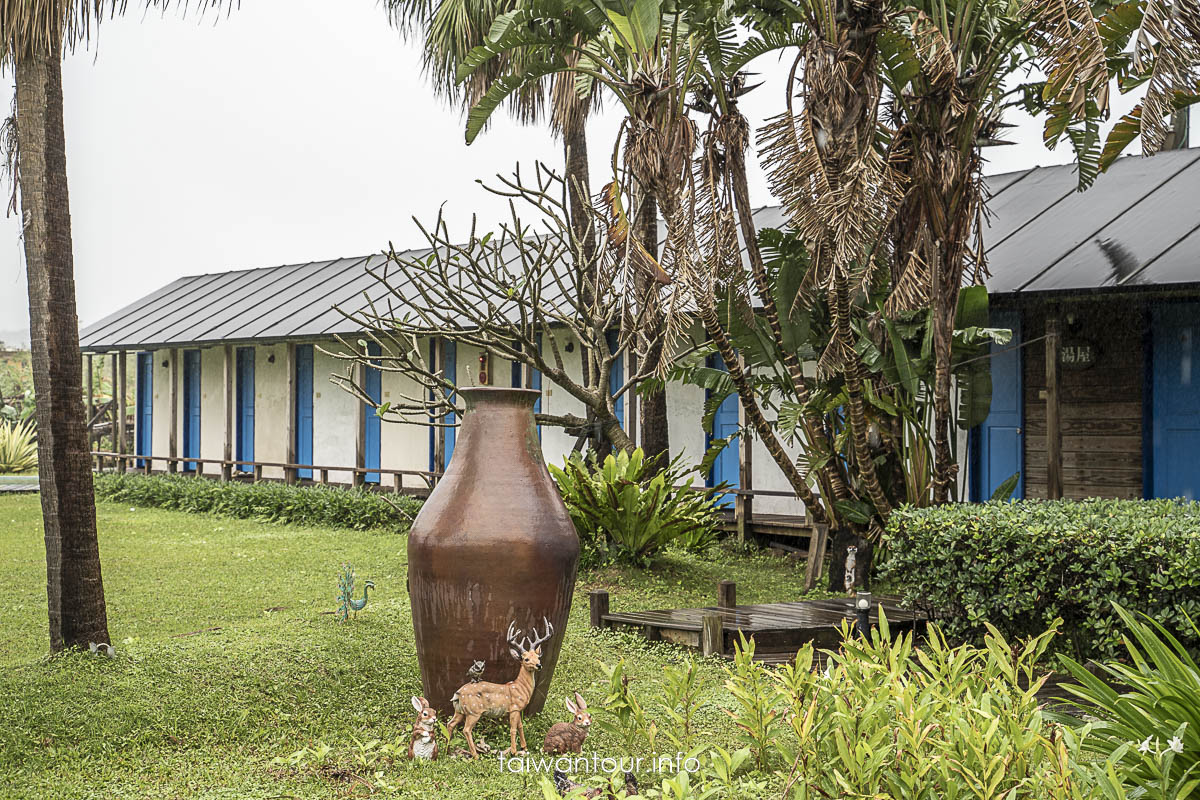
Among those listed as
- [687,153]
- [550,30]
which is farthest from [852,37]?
[550,30]

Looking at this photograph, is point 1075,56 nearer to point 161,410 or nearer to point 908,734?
point 908,734

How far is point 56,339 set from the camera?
670 cm

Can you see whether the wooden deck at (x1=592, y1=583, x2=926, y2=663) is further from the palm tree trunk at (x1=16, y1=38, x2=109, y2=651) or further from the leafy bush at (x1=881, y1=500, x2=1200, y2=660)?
the palm tree trunk at (x1=16, y1=38, x2=109, y2=651)

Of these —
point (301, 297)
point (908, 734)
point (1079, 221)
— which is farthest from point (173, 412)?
point (908, 734)

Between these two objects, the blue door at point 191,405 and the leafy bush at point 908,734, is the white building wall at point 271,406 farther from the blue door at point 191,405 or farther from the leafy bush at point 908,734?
the leafy bush at point 908,734

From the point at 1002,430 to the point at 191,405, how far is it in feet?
51.1

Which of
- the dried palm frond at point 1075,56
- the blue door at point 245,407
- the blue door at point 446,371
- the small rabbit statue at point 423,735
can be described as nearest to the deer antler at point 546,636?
the small rabbit statue at point 423,735

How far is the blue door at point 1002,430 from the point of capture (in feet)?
38.2

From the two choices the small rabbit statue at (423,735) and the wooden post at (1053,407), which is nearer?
the small rabbit statue at (423,735)

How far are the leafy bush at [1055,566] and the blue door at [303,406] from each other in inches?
538

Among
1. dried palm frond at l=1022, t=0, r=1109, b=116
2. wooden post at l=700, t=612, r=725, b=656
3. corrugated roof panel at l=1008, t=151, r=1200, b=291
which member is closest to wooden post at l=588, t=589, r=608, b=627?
wooden post at l=700, t=612, r=725, b=656

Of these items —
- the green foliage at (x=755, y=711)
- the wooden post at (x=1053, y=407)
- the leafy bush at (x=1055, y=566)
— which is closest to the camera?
the green foliage at (x=755, y=711)

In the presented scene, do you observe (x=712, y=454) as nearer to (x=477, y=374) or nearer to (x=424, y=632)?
(x=424, y=632)

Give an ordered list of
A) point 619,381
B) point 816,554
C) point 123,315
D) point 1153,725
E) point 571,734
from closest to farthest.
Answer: point 1153,725 → point 571,734 → point 816,554 → point 619,381 → point 123,315
